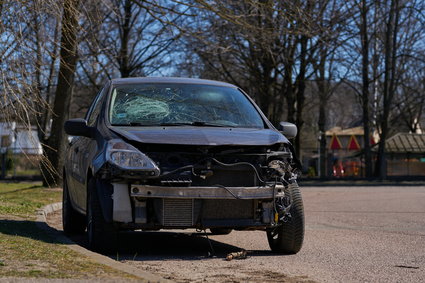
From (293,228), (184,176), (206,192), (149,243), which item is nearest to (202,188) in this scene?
(206,192)

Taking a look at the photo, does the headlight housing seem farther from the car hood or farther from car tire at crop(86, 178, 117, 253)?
car tire at crop(86, 178, 117, 253)

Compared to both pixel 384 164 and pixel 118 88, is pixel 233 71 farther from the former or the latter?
pixel 118 88

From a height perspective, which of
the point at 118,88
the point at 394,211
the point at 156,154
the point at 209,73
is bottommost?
the point at 394,211

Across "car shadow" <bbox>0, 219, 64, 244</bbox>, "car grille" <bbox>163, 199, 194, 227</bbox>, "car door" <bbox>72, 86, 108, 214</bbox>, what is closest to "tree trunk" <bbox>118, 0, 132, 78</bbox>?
"car shadow" <bbox>0, 219, 64, 244</bbox>

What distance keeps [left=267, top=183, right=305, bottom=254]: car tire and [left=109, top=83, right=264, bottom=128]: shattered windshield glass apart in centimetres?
97

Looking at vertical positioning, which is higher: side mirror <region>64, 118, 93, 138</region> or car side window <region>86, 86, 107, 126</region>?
car side window <region>86, 86, 107, 126</region>

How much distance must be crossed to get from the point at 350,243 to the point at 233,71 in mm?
30485

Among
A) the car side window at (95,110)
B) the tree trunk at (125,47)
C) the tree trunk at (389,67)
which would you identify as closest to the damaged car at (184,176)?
the car side window at (95,110)

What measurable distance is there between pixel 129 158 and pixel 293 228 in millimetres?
1828

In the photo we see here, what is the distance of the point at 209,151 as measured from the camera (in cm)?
713

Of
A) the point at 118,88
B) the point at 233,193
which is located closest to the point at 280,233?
the point at 233,193

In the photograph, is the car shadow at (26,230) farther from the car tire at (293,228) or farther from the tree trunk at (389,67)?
the tree trunk at (389,67)

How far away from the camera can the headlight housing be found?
6.85 metres

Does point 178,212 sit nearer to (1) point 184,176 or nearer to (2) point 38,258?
(1) point 184,176
